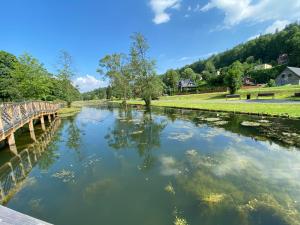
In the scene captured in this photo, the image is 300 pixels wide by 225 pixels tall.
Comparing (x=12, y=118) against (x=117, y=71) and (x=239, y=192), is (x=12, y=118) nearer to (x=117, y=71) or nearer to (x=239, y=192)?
(x=239, y=192)

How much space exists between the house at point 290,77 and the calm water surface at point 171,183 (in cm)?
5170

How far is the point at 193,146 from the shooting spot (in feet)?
31.7

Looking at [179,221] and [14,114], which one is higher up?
[14,114]

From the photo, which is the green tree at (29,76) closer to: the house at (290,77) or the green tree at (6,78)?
the green tree at (6,78)

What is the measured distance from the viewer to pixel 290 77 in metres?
52.4

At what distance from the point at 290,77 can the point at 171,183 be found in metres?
61.9

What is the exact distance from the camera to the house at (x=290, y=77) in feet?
164

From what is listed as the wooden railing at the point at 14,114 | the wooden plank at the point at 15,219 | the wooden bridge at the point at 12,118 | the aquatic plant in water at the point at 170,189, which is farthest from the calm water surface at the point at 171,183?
the wooden railing at the point at 14,114

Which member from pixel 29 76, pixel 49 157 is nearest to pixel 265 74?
pixel 29 76

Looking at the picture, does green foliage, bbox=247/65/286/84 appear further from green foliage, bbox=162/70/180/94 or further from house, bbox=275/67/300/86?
green foliage, bbox=162/70/180/94

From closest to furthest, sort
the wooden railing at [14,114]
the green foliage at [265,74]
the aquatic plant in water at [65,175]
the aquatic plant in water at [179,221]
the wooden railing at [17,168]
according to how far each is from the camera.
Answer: the aquatic plant in water at [179,221] < the wooden railing at [17,168] < the aquatic plant in water at [65,175] < the wooden railing at [14,114] < the green foliage at [265,74]

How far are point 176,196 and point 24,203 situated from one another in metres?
4.33

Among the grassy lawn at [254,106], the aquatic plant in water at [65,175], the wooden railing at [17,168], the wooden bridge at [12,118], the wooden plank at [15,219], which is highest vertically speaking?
the wooden bridge at [12,118]

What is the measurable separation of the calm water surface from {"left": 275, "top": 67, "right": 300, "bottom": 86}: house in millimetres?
51695
